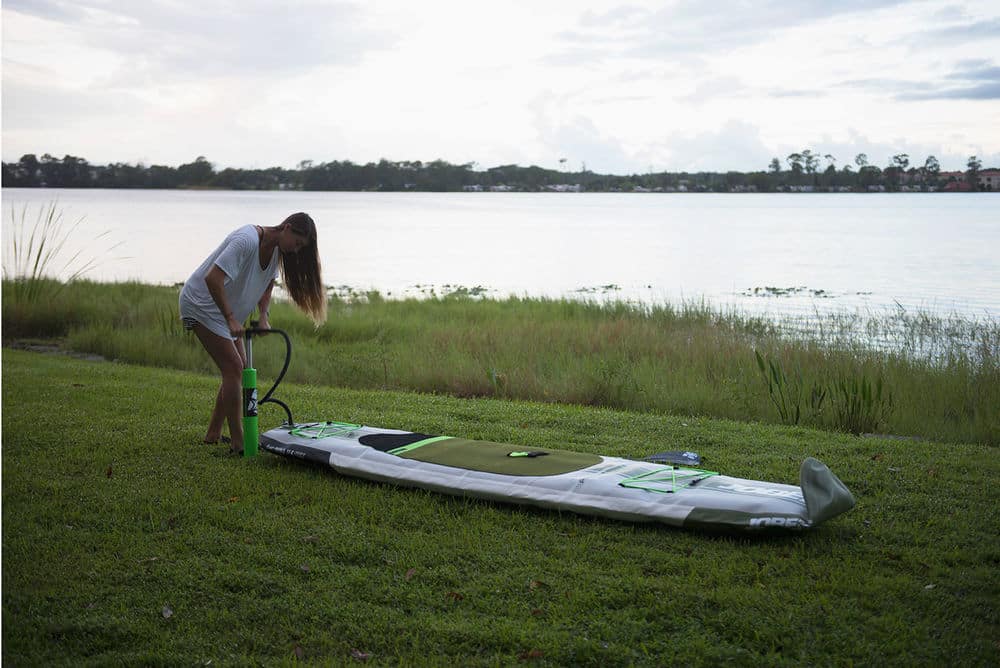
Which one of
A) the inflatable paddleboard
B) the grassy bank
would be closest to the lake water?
the grassy bank

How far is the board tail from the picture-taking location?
159 inches

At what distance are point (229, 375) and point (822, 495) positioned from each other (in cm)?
378

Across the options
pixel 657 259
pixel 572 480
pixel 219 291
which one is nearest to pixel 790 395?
pixel 572 480

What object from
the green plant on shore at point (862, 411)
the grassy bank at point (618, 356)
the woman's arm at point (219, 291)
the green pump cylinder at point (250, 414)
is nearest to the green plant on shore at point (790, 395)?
the grassy bank at point (618, 356)

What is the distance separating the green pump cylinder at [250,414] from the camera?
5.52 metres

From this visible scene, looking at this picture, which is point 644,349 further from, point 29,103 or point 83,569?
point 29,103

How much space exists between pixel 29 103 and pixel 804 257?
2403 centimetres

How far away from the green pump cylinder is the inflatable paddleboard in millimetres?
128

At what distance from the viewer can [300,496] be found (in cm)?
491

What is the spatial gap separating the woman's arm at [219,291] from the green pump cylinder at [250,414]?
31 cm

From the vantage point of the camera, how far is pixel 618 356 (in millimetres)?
9562

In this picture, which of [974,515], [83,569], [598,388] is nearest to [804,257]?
[598,388]

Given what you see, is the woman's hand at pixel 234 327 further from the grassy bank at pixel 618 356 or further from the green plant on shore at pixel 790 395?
the green plant on shore at pixel 790 395

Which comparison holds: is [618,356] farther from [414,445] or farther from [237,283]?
[237,283]
